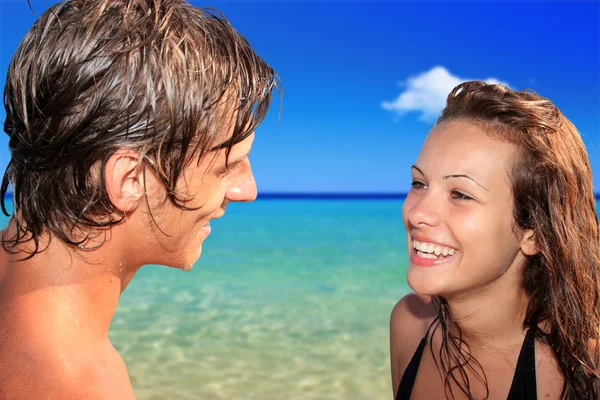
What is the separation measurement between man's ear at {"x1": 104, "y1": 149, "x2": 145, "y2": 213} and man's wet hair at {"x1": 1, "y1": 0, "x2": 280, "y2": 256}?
0.7 inches

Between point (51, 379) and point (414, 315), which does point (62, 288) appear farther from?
point (414, 315)

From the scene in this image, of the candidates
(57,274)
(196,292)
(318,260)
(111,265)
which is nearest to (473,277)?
(111,265)

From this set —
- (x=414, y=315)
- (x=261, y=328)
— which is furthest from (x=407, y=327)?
(x=261, y=328)

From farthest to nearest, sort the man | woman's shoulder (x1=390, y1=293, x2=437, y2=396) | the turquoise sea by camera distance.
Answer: the turquoise sea
woman's shoulder (x1=390, y1=293, x2=437, y2=396)
the man

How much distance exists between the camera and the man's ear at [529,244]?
2447 millimetres

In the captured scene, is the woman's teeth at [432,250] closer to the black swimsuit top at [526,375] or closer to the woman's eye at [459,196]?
the woman's eye at [459,196]

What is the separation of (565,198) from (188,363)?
5.06 meters

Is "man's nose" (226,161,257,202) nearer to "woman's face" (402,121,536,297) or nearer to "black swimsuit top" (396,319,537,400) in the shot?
"woman's face" (402,121,536,297)

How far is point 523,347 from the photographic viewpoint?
2.55m

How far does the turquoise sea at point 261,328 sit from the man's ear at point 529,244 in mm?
3645

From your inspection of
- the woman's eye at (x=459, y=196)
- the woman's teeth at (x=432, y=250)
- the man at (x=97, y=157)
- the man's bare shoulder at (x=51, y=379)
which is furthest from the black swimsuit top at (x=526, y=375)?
the man's bare shoulder at (x=51, y=379)

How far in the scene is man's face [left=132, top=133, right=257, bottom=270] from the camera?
1703 millimetres

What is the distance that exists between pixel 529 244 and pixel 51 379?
6.73 ft

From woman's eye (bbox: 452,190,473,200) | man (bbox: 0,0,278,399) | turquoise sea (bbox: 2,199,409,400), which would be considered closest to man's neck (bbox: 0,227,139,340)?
man (bbox: 0,0,278,399)
